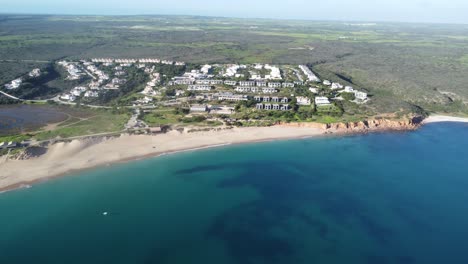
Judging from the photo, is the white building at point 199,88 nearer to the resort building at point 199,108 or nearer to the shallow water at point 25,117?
the resort building at point 199,108

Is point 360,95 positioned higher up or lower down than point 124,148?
higher up

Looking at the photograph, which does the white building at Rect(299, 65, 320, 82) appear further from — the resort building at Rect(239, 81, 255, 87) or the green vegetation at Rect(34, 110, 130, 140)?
the green vegetation at Rect(34, 110, 130, 140)

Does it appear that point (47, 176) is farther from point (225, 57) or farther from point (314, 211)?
point (225, 57)

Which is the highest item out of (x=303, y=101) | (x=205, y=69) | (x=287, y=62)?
(x=287, y=62)

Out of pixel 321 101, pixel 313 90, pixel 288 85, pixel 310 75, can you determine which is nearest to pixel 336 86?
pixel 313 90

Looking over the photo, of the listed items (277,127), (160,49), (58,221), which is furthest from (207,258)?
(160,49)

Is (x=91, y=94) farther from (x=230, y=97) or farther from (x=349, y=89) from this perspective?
(x=349, y=89)

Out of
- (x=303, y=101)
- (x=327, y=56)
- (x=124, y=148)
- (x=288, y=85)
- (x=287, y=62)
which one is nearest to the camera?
(x=124, y=148)

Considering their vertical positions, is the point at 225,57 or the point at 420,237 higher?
the point at 225,57
